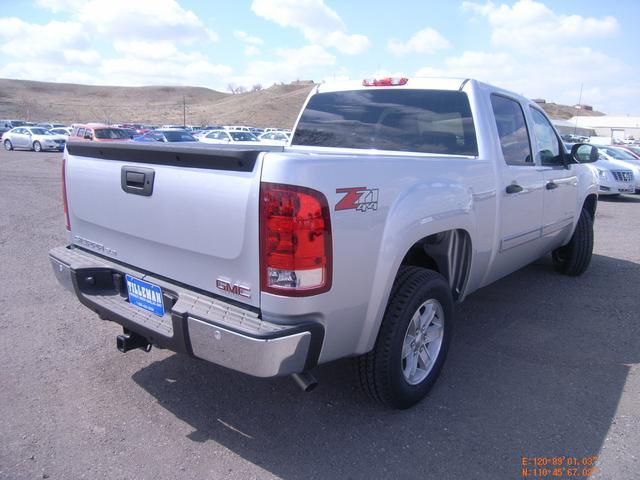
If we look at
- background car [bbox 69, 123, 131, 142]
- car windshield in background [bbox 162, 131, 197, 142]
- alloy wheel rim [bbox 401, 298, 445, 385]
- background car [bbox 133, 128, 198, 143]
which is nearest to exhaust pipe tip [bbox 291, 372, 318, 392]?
alloy wheel rim [bbox 401, 298, 445, 385]

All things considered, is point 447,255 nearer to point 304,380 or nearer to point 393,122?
point 393,122

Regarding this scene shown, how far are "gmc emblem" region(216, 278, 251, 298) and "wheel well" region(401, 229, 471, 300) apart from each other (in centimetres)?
137

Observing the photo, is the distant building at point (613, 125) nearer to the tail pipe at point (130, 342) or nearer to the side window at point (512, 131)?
the side window at point (512, 131)

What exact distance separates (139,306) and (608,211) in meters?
12.8

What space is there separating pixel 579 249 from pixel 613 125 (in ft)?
353

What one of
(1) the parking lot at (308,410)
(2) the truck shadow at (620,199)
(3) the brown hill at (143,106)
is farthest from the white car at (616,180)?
(3) the brown hill at (143,106)

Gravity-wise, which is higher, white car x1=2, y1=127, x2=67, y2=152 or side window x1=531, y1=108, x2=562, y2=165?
side window x1=531, y1=108, x2=562, y2=165

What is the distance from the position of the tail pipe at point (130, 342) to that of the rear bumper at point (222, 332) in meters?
0.14

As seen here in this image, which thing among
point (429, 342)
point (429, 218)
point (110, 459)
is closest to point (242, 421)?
point (110, 459)

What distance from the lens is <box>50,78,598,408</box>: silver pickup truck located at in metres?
2.30

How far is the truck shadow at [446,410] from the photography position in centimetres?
272

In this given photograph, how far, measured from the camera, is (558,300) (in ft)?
17.6

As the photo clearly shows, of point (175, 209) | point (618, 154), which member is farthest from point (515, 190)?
point (618, 154)

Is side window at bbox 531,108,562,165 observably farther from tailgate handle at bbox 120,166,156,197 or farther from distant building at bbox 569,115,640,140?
distant building at bbox 569,115,640,140
